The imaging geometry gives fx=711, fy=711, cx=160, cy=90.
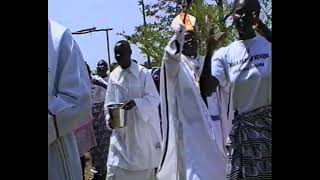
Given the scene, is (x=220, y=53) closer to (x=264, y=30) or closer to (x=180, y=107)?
(x=264, y=30)

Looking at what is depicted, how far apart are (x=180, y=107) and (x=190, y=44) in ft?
1.95

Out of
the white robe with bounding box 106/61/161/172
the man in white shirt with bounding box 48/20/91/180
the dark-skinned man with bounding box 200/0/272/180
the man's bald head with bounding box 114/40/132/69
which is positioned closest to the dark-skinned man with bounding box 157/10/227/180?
the dark-skinned man with bounding box 200/0/272/180

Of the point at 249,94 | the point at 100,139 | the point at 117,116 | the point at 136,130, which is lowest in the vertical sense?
the point at 100,139

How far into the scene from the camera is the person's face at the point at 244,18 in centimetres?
436

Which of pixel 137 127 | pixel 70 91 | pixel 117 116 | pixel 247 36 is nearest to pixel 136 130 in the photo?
pixel 137 127

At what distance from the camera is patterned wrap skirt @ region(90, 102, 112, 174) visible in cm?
952

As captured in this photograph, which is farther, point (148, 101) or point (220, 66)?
point (148, 101)

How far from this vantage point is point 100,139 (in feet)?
31.3

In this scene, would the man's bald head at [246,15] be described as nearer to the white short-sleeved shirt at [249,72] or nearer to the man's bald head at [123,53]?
the white short-sleeved shirt at [249,72]

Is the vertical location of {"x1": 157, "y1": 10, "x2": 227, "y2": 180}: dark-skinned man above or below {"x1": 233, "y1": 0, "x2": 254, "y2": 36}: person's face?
below

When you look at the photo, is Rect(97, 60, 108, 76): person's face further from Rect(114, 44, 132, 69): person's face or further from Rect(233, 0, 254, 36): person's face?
Rect(233, 0, 254, 36): person's face

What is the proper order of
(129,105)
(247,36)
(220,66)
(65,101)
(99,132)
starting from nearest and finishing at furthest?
(65,101)
(247,36)
(220,66)
(129,105)
(99,132)
